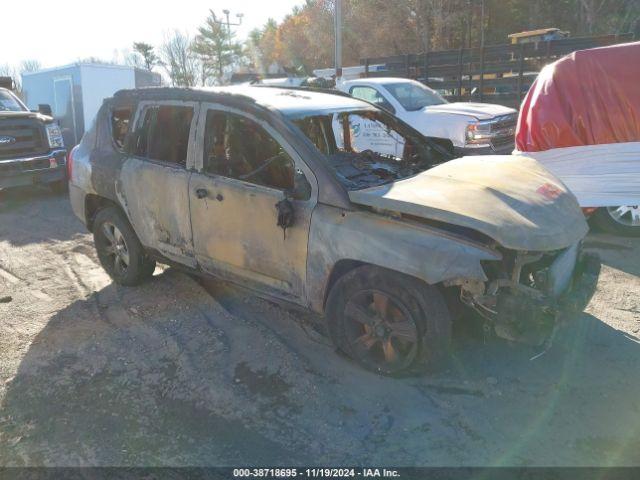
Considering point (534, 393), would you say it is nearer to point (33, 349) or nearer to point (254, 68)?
point (33, 349)

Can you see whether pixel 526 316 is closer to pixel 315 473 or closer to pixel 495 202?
pixel 495 202

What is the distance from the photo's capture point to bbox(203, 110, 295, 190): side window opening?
373 cm

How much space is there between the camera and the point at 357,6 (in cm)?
3156

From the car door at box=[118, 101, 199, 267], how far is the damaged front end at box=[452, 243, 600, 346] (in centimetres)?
226

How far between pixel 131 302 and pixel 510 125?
742 cm

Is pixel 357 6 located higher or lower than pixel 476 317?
higher

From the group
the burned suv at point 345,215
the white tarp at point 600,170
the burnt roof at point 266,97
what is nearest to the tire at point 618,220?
the white tarp at point 600,170

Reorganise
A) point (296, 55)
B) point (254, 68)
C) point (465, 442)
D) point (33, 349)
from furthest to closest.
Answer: point (254, 68), point (296, 55), point (33, 349), point (465, 442)

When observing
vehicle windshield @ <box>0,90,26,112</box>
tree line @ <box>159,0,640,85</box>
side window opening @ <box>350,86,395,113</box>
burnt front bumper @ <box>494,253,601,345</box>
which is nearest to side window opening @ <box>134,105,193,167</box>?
burnt front bumper @ <box>494,253,601,345</box>

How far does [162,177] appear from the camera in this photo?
4258 mm

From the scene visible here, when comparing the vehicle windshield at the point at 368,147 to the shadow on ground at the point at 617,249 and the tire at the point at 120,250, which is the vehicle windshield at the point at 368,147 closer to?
the tire at the point at 120,250

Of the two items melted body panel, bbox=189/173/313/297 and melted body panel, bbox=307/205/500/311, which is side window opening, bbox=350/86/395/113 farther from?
melted body panel, bbox=307/205/500/311

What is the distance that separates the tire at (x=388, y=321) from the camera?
10.3 feet

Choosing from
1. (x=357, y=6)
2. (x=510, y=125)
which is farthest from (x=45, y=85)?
(x=357, y=6)
